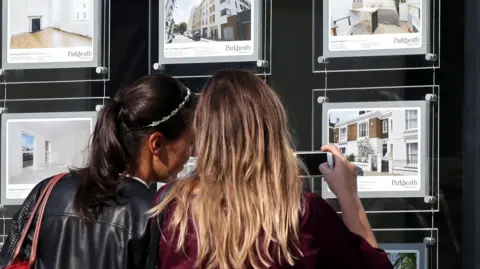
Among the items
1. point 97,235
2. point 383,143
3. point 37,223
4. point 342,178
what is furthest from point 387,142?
point 37,223

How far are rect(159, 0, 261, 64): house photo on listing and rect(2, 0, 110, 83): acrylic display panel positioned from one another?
0.27 meters

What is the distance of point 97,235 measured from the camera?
2225 mm

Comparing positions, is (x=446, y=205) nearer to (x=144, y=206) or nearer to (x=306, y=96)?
(x=306, y=96)

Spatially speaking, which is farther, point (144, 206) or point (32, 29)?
point (32, 29)

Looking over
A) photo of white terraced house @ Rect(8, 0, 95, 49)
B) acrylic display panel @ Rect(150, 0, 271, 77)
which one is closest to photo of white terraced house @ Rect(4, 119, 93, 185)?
photo of white terraced house @ Rect(8, 0, 95, 49)

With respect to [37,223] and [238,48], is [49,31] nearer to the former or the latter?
[238,48]

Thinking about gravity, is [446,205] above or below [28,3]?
below

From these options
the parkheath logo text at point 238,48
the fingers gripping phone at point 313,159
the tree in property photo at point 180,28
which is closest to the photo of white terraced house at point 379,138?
the parkheath logo text at point 238,48

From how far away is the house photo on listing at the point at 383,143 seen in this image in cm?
306

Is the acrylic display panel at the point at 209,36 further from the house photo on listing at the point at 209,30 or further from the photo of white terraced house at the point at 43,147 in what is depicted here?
the photo of white terraced house at the point at 43,147

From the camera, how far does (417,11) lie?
308 centimetres

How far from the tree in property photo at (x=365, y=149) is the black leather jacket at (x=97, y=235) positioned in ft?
3.59

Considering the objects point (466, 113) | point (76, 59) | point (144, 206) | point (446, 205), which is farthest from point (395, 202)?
point (76, 59)

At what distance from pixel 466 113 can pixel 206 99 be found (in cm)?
130
